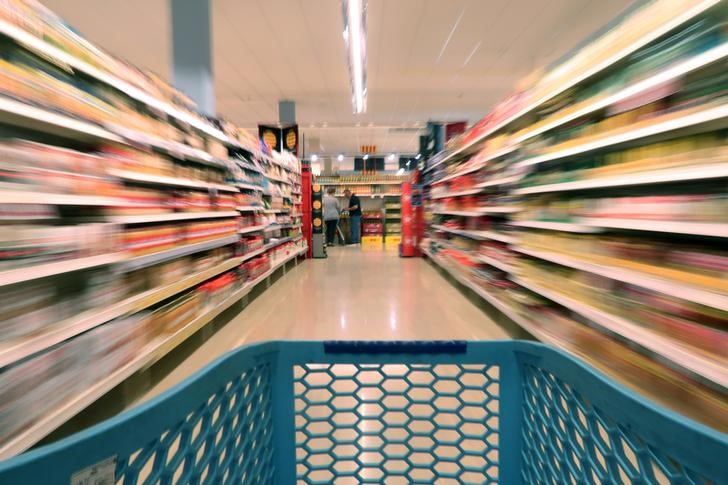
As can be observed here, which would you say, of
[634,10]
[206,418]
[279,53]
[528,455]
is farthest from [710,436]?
[279,53]

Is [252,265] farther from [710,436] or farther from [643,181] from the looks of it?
[710,436]

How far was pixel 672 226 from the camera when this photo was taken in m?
1.48

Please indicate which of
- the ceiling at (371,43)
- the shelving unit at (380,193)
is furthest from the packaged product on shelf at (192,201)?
the shelving unit at (380,193)

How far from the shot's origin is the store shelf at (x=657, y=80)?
1314 millimetres

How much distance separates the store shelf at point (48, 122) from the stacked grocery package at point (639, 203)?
2.67 m

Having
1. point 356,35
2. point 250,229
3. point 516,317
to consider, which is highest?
point 356,35

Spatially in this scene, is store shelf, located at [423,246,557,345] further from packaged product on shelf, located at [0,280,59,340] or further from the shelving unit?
the shelving unit

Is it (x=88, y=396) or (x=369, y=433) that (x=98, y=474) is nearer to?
(x=369, y=433)

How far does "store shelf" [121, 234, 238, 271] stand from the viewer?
6.77 ft

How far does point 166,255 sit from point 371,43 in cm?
503

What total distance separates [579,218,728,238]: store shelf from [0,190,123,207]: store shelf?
2.65 m

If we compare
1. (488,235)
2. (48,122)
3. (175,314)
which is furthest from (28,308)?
(488,235)

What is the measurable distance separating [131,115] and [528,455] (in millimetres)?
2643

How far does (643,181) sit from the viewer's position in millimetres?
1627
